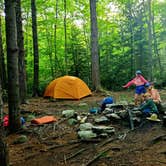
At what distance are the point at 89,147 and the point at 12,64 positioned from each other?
299 cm

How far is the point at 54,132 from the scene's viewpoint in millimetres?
7074

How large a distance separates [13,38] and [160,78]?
15.0m

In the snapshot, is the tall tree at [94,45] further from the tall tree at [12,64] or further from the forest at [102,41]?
the tall tree at [12,64]

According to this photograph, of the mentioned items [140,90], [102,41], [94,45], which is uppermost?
[102,41]

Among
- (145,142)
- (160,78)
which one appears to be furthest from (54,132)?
(160,78)

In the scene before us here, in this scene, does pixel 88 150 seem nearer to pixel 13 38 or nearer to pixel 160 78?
pixel 13 38

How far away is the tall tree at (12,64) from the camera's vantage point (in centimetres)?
689

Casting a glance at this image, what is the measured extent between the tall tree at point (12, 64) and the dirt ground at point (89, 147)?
0.43 m

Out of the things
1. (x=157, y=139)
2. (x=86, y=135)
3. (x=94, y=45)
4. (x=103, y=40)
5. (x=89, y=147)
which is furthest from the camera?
(x=103, y=40)

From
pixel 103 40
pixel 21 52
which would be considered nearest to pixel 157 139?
pixel 21 52

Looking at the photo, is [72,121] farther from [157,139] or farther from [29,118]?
[157,139]

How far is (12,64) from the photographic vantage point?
696cm

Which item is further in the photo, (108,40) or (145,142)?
(108,40)

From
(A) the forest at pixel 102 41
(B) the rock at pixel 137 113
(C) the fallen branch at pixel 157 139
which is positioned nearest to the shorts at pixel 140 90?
(B) the rock at pixel 137 113
